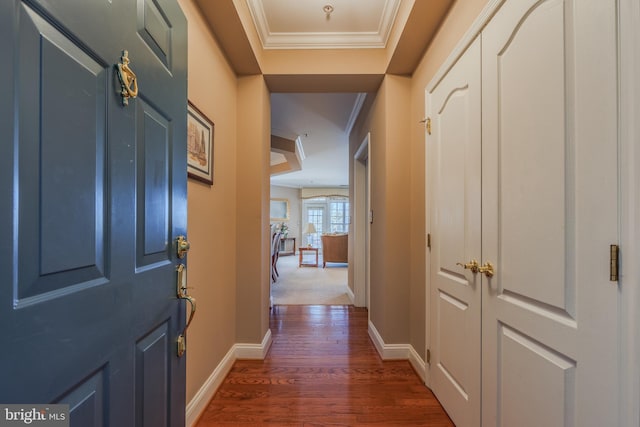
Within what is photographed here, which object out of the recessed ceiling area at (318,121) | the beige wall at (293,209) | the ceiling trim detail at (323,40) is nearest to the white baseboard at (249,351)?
the ceiling trim detail at (323,40)

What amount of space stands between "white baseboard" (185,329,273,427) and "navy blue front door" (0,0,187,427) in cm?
80

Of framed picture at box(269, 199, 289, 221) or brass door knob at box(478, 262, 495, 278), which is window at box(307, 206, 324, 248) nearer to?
framed picture at box(269, 199, 289, 221)

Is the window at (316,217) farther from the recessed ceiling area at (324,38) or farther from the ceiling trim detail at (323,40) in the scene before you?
the ceiling trim detail at (323,40)

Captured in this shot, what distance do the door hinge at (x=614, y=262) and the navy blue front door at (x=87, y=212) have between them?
4.20 ft

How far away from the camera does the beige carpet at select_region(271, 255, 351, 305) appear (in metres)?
4.00

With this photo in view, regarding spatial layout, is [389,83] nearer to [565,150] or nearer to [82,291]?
[565,150]

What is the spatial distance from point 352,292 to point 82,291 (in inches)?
145

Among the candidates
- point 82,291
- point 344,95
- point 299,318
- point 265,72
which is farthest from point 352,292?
point 82,291

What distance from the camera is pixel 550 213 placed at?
3.01ft

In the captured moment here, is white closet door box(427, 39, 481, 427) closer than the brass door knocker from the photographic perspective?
No

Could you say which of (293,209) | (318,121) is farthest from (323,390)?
(293,209)

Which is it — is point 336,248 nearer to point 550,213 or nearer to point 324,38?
point 324,38

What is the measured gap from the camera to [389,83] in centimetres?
231

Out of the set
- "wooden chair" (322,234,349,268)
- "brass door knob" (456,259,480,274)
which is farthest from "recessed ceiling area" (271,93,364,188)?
"brass door knob" (456,259,480,274)
